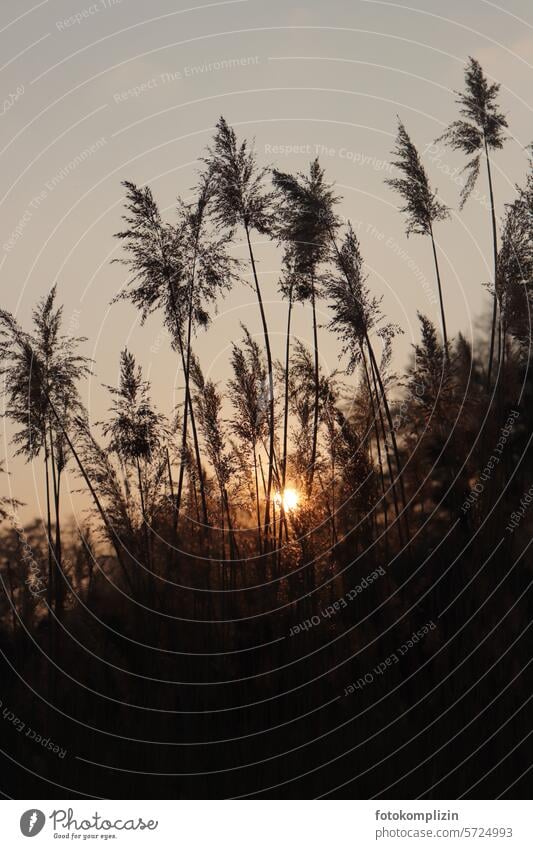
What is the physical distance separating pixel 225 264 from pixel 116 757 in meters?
5.28

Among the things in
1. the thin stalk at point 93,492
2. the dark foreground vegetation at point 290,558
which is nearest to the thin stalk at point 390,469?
the dark foreground vegetation at point 290,558

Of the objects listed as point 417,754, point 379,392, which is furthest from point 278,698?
point 379,392

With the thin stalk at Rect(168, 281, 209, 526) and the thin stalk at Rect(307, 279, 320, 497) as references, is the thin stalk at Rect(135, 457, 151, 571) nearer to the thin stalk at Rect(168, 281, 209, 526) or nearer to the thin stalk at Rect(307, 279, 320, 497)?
the thin stalk at Rect(168, 281, 209, 526)

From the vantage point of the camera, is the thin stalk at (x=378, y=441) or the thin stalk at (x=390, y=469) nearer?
the thin stalk at (x=390, y=469)

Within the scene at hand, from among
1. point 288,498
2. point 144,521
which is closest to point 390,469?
point 288,498

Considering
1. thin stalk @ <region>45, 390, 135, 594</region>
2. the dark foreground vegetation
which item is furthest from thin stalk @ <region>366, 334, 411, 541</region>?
thin stalk @ <region>45, 390, 135, 594</region>

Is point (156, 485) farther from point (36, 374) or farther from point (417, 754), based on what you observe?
point (417, 754)

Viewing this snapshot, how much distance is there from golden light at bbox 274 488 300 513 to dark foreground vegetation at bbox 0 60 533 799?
0.02 meters

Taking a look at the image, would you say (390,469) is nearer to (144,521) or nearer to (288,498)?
(288,498)

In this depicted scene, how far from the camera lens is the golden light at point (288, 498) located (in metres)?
11.1

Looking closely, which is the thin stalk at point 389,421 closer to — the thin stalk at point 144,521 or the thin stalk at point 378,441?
the thin stalk at point 378,441

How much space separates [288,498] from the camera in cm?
1109

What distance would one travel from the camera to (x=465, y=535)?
10.1 m

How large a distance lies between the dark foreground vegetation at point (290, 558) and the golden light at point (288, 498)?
22 millimetres
